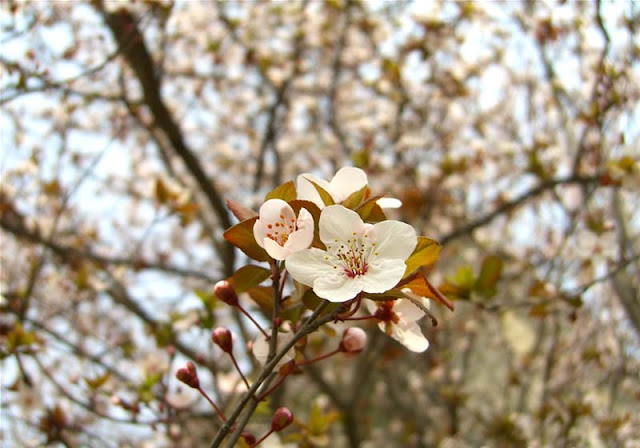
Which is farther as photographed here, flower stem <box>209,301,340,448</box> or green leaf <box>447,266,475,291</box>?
green leaf <box>447,266,475,291</box>

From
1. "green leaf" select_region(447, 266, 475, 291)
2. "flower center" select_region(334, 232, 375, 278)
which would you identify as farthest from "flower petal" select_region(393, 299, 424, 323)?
"green leaf" select_region(447, 266, 475, 291)

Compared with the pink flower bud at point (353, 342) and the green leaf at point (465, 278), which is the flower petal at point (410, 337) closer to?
the pink flower bud at point (353, 342)

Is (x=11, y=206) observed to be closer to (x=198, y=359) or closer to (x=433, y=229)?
(x=198, y=359)

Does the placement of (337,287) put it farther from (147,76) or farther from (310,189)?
(147,76)

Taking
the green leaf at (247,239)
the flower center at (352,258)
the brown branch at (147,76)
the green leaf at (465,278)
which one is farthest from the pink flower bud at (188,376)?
the brown branch at (147,76)

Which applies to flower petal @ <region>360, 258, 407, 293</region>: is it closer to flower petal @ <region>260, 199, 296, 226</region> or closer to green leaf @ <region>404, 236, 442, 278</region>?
green leaf @ <region>404, 236, 442, 278</region>

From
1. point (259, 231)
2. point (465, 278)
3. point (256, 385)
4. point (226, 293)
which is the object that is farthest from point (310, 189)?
point (465, 278)

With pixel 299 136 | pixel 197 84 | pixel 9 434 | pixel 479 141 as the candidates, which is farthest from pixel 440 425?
pixel 197 84
